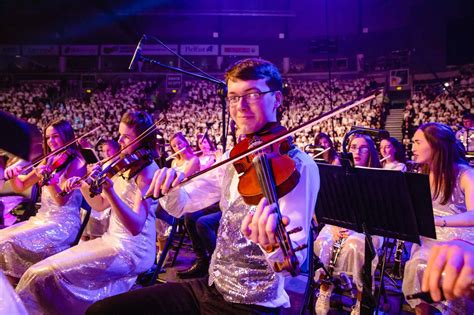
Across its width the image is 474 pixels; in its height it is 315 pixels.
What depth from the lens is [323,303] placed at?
3.62m

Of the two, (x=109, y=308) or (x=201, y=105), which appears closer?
(x=109, y=308)

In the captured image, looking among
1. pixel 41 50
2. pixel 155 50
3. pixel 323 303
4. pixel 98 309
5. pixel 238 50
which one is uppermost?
pixel 41 50

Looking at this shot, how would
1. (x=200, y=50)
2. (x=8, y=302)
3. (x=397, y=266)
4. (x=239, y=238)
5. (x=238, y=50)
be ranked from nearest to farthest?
1. (x=8, y=302)
2. (x=239, y=238)
3. (x=397, y=266)
4. (x=238, y=50)
5. (x=200, y=50)

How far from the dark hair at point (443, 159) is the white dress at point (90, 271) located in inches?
93.7

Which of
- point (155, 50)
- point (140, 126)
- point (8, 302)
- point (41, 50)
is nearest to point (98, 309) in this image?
point (8, 302)

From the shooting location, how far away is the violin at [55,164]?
11.7 ft

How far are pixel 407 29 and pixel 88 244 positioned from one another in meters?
26.6

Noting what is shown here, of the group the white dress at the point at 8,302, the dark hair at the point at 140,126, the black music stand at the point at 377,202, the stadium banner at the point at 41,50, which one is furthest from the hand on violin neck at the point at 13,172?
the stadium banner at the point at 41,50

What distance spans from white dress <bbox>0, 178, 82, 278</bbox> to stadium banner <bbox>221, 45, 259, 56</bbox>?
24149mm

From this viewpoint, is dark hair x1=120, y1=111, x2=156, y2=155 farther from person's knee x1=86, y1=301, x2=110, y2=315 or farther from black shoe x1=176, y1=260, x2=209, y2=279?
black shoe x1=176, y1=260, x2=209, y2=279

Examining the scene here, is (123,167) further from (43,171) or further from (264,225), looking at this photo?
(264,225)

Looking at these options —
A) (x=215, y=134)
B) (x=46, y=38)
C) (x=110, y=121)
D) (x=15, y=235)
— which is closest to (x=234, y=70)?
(x=15, y=235)

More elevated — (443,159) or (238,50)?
(238,50)

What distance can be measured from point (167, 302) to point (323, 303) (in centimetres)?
220
